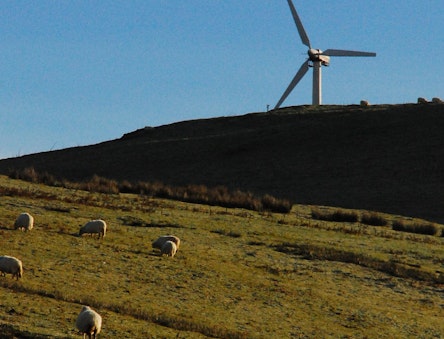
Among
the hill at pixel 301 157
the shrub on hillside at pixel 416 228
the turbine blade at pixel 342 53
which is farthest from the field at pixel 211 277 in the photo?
the turbine blade at pixel 342 53

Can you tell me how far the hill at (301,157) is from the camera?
72.3 m

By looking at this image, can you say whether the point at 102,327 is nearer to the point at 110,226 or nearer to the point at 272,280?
the point at 272,280

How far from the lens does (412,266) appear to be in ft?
120

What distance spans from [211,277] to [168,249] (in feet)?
9.27

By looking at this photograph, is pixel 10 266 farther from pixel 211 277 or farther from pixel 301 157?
pixel 301 157

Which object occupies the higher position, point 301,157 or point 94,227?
point 301,157

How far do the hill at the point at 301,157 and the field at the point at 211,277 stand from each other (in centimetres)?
2356

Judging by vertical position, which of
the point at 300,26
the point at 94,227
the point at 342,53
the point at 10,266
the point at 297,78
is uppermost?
the point at 300,26

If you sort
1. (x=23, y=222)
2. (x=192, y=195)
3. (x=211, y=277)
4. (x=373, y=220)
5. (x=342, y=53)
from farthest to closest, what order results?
(x=342, y=53)
(x=192, y=195)
(x=373, y=220)
(x=23, y=222)
(x=211, y=277)

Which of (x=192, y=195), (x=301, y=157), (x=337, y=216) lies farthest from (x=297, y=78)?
(x=337, y=216)

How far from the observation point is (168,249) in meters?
31.9

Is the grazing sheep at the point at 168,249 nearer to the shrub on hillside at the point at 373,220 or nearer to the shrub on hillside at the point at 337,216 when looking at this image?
the shrub on hillside at the point at 337,216

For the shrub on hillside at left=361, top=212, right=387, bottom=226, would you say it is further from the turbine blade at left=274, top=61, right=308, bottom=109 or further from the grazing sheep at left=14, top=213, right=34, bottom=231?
the turbine blade at left=274, top=61, right=308, bottom=109

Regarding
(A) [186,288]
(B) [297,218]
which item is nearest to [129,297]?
(A) [186,288]
